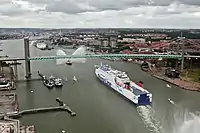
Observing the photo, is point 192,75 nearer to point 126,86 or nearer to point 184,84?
point 184,84

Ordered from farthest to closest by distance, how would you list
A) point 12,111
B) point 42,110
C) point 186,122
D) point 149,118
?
point 42,110
point 12,111
point 149,118
point 186,122

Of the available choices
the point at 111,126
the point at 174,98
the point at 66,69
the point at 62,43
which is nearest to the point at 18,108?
the point at 111,126

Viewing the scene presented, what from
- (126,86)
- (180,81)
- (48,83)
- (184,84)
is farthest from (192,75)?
(48,83)

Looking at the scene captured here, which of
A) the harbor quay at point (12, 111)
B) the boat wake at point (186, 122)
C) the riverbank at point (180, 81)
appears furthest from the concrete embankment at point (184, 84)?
the harbor quay at point (12, 111)

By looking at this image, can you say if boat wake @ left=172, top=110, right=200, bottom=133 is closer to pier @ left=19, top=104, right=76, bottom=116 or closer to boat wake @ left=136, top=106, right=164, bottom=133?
boat wake @ left=136, top=106, right=164, bottom=133

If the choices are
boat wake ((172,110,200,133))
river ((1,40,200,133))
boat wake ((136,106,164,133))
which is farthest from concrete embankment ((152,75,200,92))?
boat wake ((136,106,164,133))

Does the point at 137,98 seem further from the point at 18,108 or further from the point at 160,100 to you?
the point at 18,108
